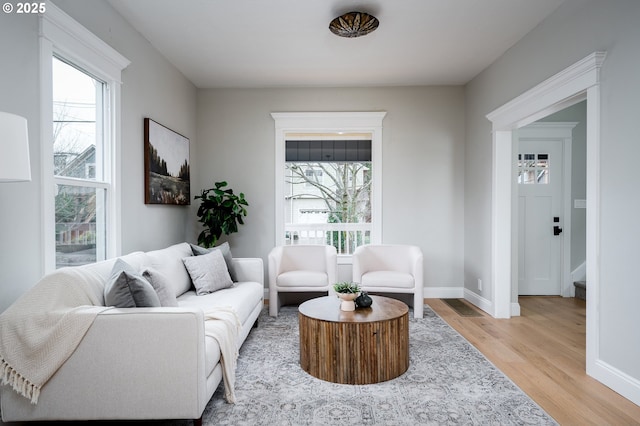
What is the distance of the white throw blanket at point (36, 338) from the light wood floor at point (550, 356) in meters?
2.56

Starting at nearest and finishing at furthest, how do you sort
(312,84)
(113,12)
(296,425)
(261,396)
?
(296,425) < (261,396) < (113,12) < (312,84)

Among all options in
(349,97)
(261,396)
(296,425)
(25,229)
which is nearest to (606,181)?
(296,425)

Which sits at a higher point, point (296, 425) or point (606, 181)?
point (606, 181)

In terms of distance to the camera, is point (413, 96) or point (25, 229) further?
point (413, 96)

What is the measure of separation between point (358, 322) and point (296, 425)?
75cm

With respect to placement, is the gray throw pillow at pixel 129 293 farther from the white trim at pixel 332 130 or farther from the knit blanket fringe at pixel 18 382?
the white trim at pixel 332 130

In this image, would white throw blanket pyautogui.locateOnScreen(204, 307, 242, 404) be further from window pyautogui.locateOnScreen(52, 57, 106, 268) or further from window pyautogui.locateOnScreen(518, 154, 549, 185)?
window pyautogui.locateOnScreen(518, 154, 549, 185)

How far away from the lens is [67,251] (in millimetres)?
2514

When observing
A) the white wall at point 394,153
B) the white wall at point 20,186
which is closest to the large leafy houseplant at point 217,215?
the white wall at point 394,153

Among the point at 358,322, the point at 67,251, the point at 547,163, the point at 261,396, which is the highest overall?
the point at 547,163

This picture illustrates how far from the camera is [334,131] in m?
4.97

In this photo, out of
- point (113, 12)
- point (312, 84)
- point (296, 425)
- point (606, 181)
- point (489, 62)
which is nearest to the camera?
point (296, 425)

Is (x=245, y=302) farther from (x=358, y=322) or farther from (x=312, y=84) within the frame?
(x=312, y=84)

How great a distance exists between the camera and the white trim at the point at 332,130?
490 cm
